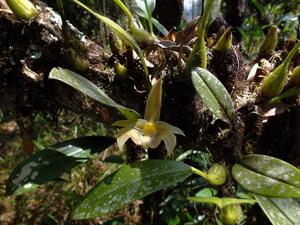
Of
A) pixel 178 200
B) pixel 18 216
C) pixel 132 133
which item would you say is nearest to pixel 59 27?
pixel 132 133

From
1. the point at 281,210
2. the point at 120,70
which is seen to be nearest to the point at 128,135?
the point at 120,70

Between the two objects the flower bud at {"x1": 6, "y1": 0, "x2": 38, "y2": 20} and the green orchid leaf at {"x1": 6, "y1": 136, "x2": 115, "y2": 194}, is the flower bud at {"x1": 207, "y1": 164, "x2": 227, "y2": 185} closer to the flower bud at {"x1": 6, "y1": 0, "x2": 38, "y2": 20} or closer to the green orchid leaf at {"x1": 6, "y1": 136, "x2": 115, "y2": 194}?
the green orchid leaf at {"x1": 6, "y1": 136, "x2": 115, "y2": 194}

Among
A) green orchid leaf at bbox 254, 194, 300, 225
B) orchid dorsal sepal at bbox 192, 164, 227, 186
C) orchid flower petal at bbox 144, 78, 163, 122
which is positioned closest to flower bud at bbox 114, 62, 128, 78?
orchid flower petal at bbox 144, 78, 163, 122

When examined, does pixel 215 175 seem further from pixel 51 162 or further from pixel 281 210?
pixel 51 162

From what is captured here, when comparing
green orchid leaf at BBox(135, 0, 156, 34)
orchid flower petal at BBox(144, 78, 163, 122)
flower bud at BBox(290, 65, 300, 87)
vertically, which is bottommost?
orchid flower petal at BBox(144, 78, 163, 122)

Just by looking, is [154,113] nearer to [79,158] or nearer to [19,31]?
[79,158]


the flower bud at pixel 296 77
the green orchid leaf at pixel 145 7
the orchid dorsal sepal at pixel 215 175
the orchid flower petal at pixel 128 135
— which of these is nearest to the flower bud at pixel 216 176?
the orchid dorsal sepal at pixel 215 175
